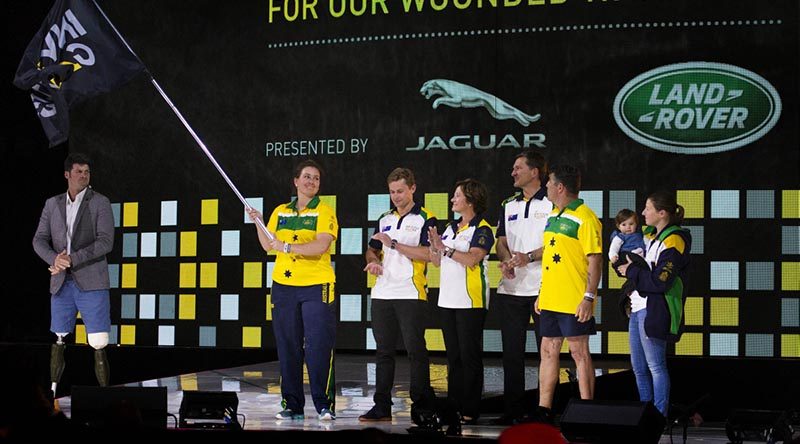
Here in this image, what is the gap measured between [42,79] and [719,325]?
5988mm

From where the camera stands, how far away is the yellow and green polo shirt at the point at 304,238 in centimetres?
674

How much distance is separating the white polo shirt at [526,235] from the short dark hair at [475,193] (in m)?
0.21

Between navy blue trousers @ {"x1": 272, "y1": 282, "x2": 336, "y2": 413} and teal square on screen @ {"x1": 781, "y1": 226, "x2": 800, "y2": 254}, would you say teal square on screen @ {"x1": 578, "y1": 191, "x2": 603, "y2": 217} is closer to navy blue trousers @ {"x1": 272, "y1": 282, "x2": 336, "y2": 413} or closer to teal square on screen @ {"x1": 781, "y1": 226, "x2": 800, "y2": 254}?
teal square on screen @ {"x1": 781, "y1": 226, "x2": 800, "y2": 254}

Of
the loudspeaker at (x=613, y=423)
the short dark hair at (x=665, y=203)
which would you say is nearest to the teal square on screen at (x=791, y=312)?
the short dark hair at (x=665, y=203)

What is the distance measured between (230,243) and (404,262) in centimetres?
483

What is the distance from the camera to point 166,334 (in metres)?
11.7

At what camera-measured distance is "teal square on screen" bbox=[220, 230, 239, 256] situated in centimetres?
1135

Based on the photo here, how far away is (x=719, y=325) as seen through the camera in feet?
33.3

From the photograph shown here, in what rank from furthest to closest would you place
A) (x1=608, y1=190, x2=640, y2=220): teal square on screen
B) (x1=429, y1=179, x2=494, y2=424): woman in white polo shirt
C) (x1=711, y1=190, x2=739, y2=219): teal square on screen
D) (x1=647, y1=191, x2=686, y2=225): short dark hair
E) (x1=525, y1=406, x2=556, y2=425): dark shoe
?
(x1=608, y1=190, x2=640, y2=220): teal square on screen, (x1=711, y1=190, x2=739, y2=219): teal square on screen, (x1=429, y1=179, x2=494, y2=424): woman in white polo shirt, (x1=647, y1=191, x2=686, y2=225): short dark hair, (x1=525, y1=406, x2=556, y2=425): dark shoe

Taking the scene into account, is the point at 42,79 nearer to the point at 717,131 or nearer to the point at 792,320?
the point at 717,131

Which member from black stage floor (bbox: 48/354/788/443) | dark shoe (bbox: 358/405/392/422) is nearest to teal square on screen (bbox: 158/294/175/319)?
black stage floor (bbox: 48/354/788/443)

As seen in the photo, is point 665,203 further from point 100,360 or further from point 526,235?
point 100,360

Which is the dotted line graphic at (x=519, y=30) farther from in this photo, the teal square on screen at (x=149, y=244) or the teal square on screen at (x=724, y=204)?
the teal square on screen at (x=149, y=244)

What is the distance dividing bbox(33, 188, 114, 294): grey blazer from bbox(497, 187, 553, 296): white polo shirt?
2510 millimetres
